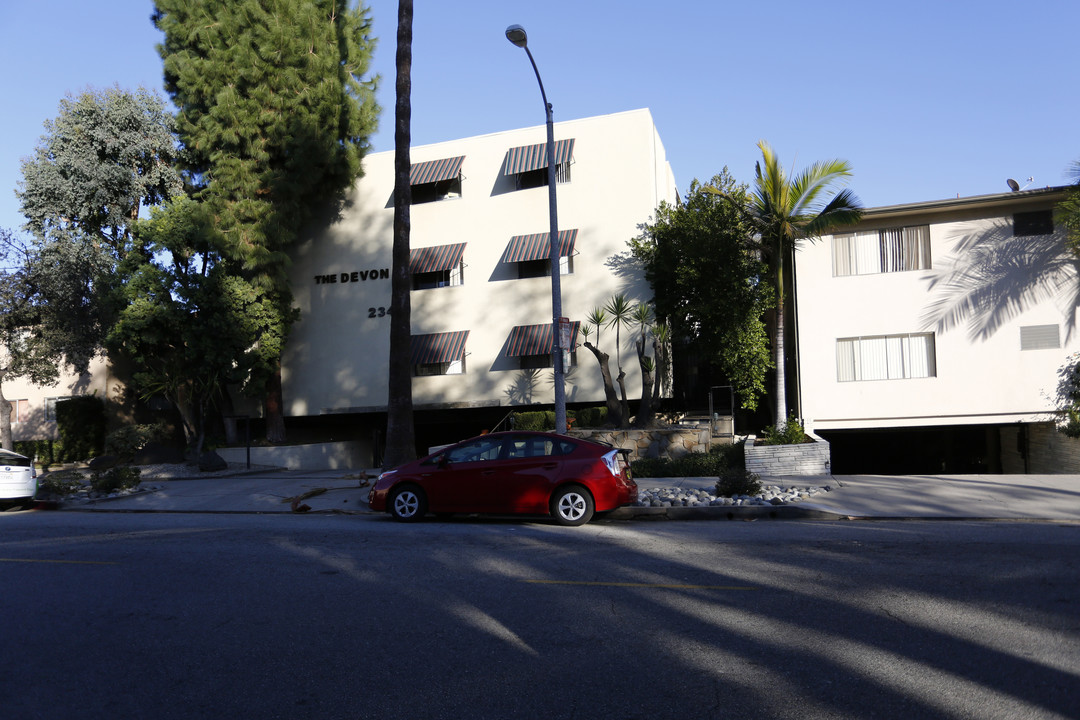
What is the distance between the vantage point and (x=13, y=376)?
2709cm

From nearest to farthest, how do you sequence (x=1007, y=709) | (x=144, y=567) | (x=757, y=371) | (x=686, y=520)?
(x=1007, y=709) → (x=144, y=567) → (x=686, y=520) → (x=757, y=371)

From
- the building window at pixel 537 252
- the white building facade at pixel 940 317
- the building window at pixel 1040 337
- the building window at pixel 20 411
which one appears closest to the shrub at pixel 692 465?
the white building facade at pixel 940 317

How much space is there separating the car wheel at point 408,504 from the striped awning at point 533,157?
14.4 metres

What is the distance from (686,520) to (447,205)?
16765 millimetres

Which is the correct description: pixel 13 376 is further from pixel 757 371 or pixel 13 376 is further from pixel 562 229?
Result: pixel 757 371

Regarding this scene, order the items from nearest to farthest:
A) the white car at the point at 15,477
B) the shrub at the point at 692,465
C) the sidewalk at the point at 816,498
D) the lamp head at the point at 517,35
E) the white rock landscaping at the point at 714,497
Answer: the sidewalk at the point at 816,498 → the white rock landscaping at the point at 714,497 → the lamp head at the point at 517,35 → the white car at the point at 15,477 → the shrub at the point at 692,465

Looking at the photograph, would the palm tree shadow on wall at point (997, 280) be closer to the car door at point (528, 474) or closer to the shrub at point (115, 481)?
the car door at point (528, 474)

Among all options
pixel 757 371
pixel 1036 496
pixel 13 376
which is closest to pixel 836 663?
pixel 1036 496

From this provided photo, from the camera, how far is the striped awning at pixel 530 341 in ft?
79.1

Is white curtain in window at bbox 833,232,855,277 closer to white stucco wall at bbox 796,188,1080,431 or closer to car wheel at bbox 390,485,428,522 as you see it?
white stucco wall at bbox 796,188,1080,431

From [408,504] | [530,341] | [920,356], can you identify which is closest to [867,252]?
[920,356]

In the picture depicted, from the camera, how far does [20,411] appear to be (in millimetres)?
33562

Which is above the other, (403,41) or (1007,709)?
(403,41)

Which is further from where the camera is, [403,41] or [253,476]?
[253,476]
